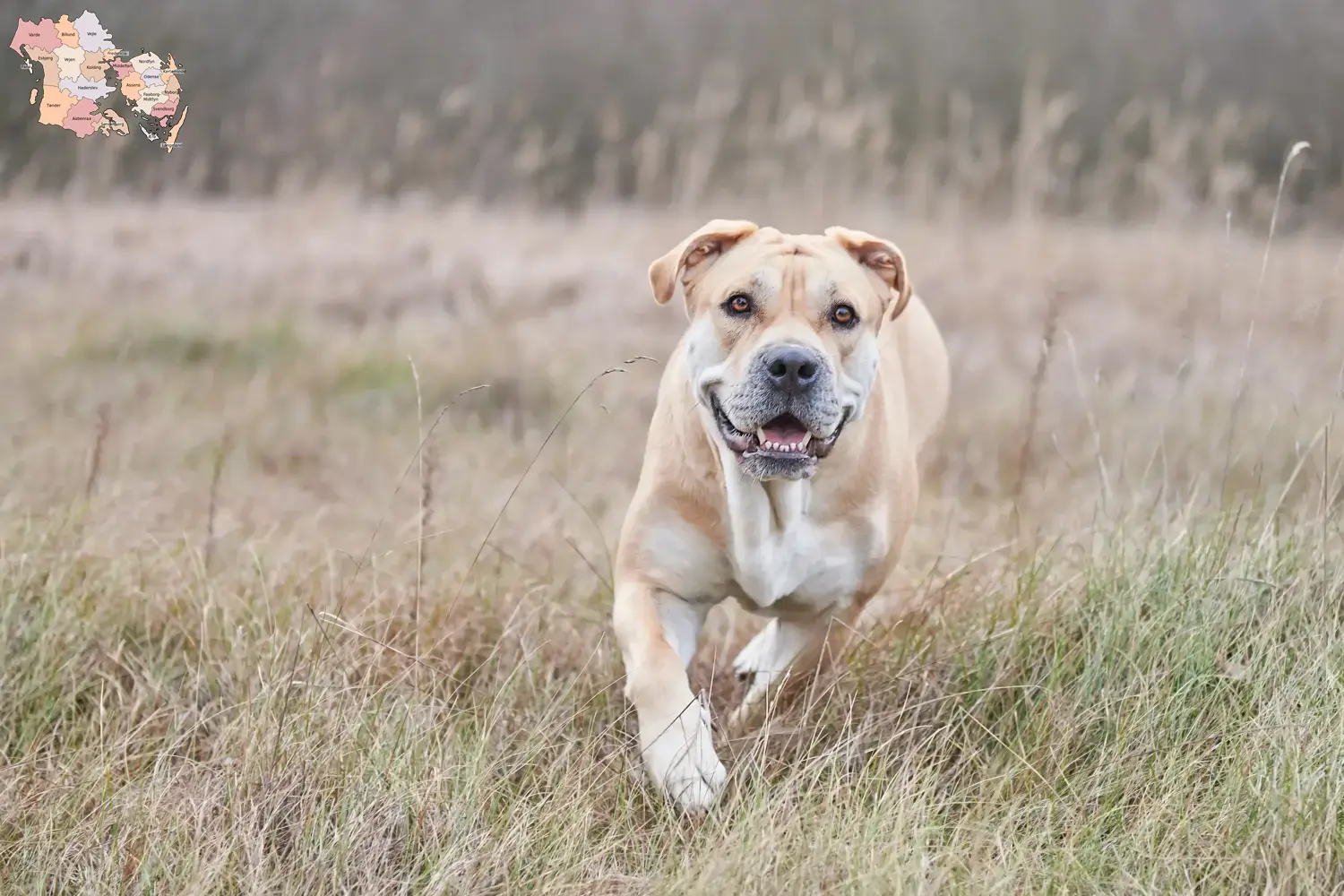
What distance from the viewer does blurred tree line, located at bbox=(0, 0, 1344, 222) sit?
38.8ft

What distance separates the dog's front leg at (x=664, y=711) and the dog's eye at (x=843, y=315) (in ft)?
2.79

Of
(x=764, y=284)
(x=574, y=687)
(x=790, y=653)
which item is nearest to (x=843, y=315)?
(x=764, y=284)

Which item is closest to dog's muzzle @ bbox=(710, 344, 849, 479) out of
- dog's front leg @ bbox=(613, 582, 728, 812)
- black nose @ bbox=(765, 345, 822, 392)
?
black nose @ bbox=(765, 345, 822, 392)

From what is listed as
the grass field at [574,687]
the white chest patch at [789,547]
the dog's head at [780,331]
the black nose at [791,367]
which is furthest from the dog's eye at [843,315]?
the grass field at [574,687]

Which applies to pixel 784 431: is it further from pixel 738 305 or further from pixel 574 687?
pixel 574 687

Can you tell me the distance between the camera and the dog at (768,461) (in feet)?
Answer: 11.5

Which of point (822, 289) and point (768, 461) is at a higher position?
point (822, 289)

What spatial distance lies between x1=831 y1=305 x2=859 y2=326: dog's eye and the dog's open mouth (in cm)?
29

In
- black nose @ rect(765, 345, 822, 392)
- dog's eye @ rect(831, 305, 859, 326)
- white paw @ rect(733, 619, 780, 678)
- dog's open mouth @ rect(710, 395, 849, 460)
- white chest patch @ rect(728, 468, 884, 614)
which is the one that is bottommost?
white paw @ rect(733, 619, 780, 678)

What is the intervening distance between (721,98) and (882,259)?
657cm

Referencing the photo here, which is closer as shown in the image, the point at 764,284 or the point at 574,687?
the point at 764,284

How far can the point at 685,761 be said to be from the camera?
10.6 ft

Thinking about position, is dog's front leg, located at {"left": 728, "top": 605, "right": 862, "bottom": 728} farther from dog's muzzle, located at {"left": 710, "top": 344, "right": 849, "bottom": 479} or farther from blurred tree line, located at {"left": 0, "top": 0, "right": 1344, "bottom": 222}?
blurred tree line, located at {"left": 0, "top": 0, "right": 1344, "bottom": 222}

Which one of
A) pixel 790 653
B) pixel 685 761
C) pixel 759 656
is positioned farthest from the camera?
pixel 759 656
